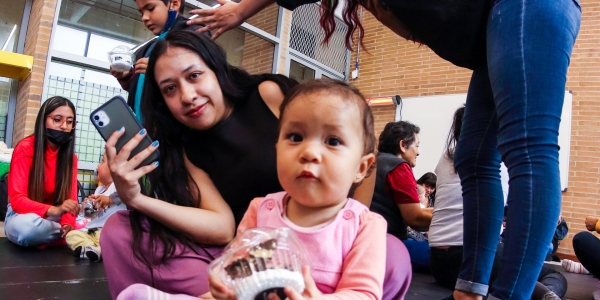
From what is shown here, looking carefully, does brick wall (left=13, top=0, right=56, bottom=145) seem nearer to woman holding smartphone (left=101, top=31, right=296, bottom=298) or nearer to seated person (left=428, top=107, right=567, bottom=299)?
woman holding smartphone (left=101, top=31, right=296, bottom=298)

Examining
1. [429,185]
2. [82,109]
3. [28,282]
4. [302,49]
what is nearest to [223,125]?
[28,282]

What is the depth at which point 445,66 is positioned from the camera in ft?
20.0

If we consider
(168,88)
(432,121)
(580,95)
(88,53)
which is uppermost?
(580,95)

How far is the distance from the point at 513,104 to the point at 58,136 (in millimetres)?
2455

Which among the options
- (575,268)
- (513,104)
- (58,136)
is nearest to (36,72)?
(58,136)

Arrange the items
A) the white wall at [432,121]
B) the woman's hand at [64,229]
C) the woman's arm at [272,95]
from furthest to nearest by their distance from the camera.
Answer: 1. the white wall at [432,121]
2. the woman's hand at [64,229]
3. the woman's arm at [272,95]

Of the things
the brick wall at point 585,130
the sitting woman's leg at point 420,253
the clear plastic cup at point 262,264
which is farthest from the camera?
the brick wall at point 585,130

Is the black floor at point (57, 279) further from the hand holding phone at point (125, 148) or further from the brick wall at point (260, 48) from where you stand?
the brick wall at point (260, 48)

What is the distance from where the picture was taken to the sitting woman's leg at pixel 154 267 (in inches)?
41.8

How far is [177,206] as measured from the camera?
989 millimetres

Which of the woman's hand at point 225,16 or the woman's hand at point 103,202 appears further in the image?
the woman's hand at point 103,202

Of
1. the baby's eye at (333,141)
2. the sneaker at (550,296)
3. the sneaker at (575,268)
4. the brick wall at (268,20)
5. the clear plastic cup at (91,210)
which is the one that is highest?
the brick wall at (268,20)

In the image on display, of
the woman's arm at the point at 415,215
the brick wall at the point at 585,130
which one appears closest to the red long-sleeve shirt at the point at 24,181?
the woman's arm at the point at 415,215

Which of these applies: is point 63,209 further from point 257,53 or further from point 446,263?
point 257,53
